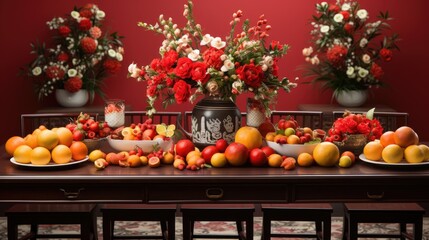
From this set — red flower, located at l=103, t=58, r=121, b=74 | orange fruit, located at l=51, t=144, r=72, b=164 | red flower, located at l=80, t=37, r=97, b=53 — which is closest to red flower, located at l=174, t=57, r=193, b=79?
orange fruit, located at l=51, t=144, r=72, b=164

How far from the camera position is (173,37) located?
3.01m

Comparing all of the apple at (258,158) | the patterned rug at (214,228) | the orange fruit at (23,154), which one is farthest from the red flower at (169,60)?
the patterned rug at (214,228)

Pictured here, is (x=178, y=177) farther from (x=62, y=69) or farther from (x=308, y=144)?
(x=62, y=69)

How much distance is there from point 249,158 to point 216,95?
36 centimetres

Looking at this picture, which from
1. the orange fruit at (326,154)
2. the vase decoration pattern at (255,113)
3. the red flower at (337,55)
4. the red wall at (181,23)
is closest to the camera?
the orange fruit at (326,154)

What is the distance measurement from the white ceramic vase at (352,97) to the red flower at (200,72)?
2.81 metres

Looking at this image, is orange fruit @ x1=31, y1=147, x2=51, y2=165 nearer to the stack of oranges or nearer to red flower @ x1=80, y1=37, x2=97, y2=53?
the stack of oranges

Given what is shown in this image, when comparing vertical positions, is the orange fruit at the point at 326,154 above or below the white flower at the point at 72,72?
below

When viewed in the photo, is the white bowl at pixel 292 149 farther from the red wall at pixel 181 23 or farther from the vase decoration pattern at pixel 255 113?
the red wall at pixel 181 23

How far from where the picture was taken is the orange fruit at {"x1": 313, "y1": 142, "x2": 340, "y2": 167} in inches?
106

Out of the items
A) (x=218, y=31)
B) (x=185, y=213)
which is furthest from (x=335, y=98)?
(x=185, y=213)

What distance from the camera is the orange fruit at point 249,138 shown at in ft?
9.24

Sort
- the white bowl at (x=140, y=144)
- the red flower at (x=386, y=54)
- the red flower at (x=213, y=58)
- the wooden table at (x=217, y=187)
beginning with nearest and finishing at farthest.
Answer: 1. the wooden table at (x=217, y=187)
2. the red flower at (x=213, y=58)
3. the white bowl at (x=140, y=144)
4. the red flower at (x=386, y=54)

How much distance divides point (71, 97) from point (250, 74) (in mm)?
2972
